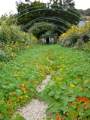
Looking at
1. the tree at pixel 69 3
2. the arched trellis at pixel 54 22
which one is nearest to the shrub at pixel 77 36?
the arched trellis at pixel 54 22

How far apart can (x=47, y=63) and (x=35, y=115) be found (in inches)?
265

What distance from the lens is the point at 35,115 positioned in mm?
6402

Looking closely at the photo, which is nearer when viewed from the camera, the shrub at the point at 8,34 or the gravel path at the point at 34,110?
the gravel path at the point at 34,110

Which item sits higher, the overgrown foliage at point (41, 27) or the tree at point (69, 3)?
the tree at point (69, 3)

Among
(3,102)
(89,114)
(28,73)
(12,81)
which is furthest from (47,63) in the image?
(89,114)

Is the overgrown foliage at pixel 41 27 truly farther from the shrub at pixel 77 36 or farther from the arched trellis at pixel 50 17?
the shrub at pixel 77 36

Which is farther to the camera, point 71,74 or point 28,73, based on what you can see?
point 28,73

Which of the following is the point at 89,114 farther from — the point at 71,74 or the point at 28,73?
the point at 28,73

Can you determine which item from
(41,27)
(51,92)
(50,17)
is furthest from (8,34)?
(50,17)

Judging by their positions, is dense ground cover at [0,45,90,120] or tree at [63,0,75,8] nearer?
dense ground cover at [0,45,90,120]

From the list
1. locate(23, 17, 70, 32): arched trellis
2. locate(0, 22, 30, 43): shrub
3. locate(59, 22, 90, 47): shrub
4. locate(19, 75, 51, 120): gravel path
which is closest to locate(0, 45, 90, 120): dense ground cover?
locate(19, 75, 51, 120): gravel path

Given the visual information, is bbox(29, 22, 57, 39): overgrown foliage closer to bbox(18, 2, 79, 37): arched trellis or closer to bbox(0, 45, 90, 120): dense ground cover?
bbox(18, 2, 79, 37): arched trellis

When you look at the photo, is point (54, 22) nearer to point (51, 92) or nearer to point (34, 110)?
point (51, 92)

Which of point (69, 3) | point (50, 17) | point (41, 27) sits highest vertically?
point (69, 3)
